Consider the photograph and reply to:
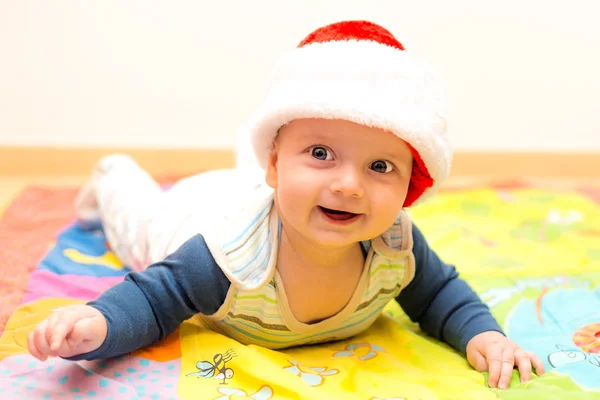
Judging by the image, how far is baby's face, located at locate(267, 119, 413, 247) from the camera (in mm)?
766

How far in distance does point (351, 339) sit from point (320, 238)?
25 centimetres

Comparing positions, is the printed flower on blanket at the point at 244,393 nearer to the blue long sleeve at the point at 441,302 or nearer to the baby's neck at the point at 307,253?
the baby's neck at the point at 307,253

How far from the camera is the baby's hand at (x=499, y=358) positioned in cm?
86

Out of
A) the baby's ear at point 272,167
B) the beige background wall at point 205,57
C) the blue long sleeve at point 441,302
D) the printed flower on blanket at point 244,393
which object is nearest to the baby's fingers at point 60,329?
the printed flower on blanket at point 244,393

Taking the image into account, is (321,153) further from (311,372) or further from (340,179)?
(311,372)

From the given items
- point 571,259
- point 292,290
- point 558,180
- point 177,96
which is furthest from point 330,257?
point 558,180

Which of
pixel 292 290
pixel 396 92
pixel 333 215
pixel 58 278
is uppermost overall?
pixel 396 92

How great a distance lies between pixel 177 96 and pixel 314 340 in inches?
48.7

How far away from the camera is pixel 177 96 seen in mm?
2002

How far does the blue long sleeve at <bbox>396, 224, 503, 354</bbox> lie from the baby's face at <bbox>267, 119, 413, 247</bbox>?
19 cm

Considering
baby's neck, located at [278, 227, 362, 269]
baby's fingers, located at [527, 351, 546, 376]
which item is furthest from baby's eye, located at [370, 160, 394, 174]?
baby's fingers, located at [527, 351, 546, 376]

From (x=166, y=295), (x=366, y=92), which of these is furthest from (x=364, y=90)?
(x=166, y=295)

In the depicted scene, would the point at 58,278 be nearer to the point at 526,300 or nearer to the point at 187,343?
the point at 187,343

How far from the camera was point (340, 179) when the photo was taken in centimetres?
76
